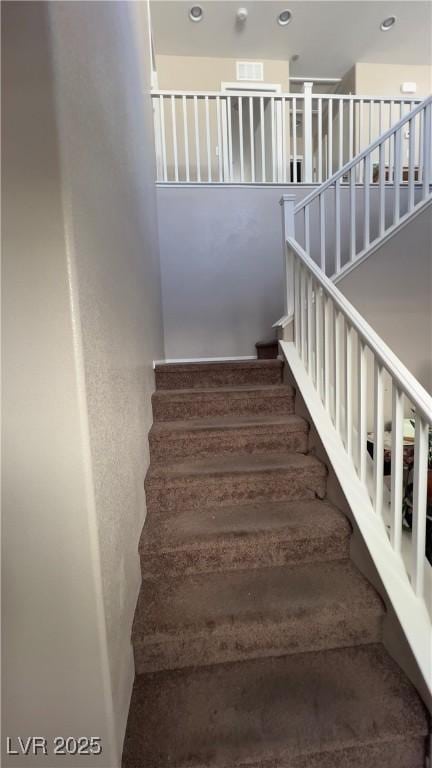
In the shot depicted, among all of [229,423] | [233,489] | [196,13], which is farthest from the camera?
[196,13]

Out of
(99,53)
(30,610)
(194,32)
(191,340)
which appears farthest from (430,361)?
(194,32)

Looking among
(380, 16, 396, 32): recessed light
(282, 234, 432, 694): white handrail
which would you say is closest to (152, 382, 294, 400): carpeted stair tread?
(282, 234, 432, 694): white handrail

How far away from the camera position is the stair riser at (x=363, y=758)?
35.4 inches

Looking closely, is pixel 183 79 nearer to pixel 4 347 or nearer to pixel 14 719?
pixel 4 347

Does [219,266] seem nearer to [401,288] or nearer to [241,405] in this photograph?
[401,288]

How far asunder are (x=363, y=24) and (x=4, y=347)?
632 cm

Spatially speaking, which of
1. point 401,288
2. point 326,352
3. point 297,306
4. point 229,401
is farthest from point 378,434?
point 401,288

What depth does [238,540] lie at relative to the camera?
4.41 ft

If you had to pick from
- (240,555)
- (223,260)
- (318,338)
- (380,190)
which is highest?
(380,190)

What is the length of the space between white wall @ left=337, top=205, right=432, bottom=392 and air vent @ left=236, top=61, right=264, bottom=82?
12.9 feet

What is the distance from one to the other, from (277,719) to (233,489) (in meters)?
0.79

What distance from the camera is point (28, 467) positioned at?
74 cm

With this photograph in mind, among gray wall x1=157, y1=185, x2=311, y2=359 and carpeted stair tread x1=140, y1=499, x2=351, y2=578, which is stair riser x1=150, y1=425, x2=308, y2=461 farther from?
gray wall x1=157, y1=185, x2=311, y2=359

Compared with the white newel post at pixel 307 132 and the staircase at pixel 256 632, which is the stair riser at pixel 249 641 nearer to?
the staircase at pixel 256 632
